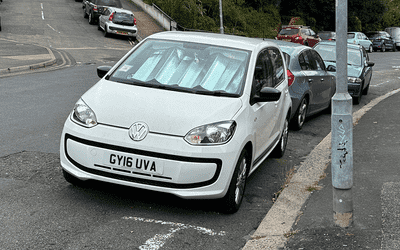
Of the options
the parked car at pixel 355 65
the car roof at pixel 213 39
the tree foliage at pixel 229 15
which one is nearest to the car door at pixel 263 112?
the car roof at pixel 213 39

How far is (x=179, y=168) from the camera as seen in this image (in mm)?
4344

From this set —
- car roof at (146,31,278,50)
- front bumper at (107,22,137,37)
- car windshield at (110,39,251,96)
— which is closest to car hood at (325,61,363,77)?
car roof at (146,31,278,50)

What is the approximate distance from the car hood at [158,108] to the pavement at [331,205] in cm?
115

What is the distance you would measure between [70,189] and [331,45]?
1135 centimetres

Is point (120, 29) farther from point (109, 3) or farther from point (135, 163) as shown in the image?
point (135, 163)

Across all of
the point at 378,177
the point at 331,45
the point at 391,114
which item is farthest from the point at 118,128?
the point at 331,45

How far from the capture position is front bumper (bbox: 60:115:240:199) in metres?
4.34

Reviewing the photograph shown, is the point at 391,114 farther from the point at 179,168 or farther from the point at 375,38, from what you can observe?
the point at 375,38

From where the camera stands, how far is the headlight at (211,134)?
4.42m

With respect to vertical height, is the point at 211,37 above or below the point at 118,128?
above

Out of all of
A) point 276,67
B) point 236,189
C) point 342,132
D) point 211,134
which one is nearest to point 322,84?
point 276,67

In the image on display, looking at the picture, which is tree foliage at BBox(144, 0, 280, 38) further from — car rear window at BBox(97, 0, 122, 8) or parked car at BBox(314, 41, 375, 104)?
parked car at BBox(314, 41, 375, 104)

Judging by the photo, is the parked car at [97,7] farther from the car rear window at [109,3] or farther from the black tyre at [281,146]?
the black tyre at [281,146]

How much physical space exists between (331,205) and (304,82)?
456cm
